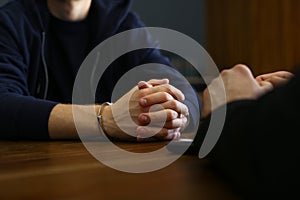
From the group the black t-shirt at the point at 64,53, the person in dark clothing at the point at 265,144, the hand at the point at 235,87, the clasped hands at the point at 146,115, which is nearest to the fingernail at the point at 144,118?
the clasped hands at the point at 146,115

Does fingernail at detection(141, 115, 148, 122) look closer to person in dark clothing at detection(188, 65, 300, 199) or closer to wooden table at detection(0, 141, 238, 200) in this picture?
wooden table at detection(0, 141, 238, 200)

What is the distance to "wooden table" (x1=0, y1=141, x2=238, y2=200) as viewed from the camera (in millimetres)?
466

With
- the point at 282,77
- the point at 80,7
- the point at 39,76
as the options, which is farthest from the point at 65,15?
the point at 282,77

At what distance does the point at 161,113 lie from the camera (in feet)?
3.02

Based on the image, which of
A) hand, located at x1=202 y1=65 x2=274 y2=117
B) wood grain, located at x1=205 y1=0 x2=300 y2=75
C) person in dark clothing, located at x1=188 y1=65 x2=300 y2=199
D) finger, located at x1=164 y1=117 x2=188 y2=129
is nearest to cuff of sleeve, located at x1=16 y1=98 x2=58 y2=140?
finger, located at x1=164 y1=117 x2=188 y2=129

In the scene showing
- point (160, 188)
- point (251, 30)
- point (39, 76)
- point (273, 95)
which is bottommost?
point (251, 30)

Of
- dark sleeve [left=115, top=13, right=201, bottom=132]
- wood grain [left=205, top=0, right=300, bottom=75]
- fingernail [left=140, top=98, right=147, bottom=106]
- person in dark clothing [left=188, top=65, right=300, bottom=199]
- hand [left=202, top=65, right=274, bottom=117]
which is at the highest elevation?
person in dark clothing [left=188, top=65, right=300, bottom=199]

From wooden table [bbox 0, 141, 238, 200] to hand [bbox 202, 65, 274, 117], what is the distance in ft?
0.34

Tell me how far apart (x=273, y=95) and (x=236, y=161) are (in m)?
0.09

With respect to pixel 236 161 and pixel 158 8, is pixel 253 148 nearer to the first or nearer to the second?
pixel 236 161

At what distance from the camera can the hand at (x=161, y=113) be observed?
0.91 metres

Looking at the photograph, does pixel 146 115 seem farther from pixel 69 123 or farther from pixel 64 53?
pixel 64 53

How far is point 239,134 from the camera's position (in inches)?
17.4

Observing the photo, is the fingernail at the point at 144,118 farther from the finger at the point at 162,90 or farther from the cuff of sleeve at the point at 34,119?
the cuff of sleeve at the point at 34,119
